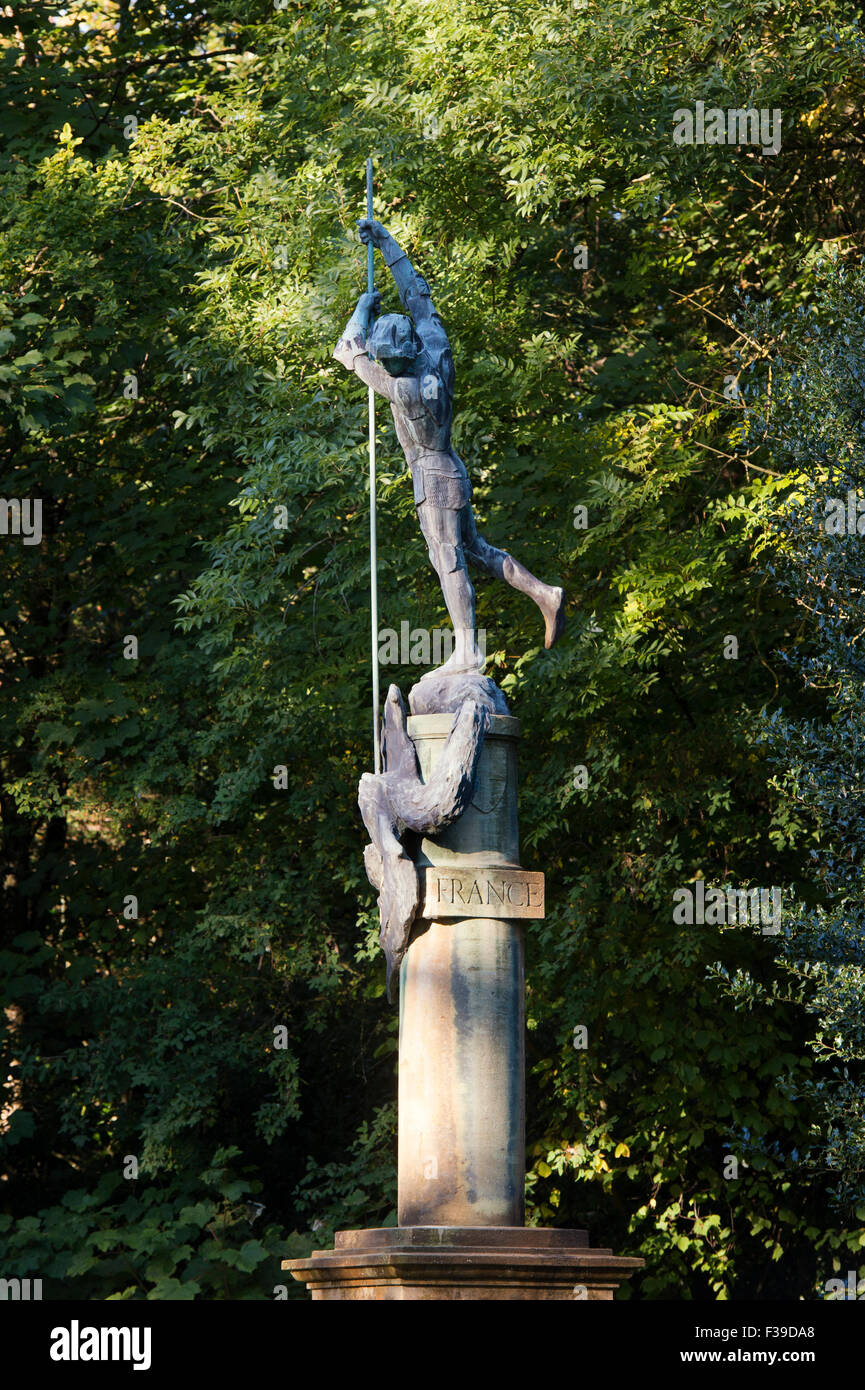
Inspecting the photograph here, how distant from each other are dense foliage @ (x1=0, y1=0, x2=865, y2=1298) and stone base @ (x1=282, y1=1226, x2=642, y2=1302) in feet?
17.1

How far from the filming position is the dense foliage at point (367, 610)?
13.4 metres

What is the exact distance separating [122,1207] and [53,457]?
6338 millimetres

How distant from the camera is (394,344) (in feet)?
29.1

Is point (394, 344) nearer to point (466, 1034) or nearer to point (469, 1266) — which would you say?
point (466, 1034)

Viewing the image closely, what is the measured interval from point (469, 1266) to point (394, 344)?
4245 millimetres

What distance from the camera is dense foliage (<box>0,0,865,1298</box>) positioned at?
1338cm

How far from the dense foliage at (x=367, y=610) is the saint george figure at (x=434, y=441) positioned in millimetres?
3594
